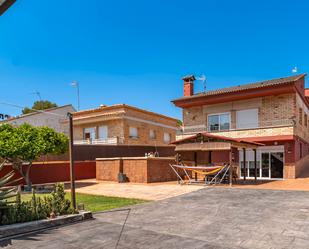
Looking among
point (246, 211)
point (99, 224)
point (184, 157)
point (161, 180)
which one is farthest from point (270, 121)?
point (99, 224)

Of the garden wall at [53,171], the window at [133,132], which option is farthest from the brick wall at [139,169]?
the window at [133,132]

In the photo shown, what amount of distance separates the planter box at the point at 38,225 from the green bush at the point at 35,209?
26 cm

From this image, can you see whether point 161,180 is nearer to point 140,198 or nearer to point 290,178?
point 140,198

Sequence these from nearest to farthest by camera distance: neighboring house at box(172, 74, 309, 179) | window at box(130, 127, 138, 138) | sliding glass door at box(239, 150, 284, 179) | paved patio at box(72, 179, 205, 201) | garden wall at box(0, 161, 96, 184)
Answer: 1. paved patio at box(72, 179, 205, 201)
2. garden wall at box(0, 161, 96, 184)
3. neighboring house at box(172, 74, 309, 179)
4. sliding glass door at box(239, 150, 284, 179)
5. window at box(130, 127, 138, 138)

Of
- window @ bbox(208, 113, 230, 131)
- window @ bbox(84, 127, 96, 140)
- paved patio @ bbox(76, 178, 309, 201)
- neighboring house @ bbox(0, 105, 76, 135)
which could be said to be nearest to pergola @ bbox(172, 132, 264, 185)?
paved patio @ bbox(76, 178, 309, 201)

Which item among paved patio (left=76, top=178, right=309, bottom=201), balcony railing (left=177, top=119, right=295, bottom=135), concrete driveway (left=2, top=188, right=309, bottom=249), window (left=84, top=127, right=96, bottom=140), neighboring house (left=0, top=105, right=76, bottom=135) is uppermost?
neighboring house (left=0, top=105, right=76, bottom=135)

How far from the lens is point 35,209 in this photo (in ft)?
23.1

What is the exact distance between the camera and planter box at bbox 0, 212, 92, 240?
5984mm

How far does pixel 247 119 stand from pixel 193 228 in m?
16.4

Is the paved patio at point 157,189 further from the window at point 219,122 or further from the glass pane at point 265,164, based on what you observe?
the window at point 219,122

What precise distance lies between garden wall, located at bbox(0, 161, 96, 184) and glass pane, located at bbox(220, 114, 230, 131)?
11231mm

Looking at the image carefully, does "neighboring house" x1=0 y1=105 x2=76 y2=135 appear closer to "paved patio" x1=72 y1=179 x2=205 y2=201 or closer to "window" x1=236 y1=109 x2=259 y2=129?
"paved patio" x1=72 y1=179 x2=205 y2=201

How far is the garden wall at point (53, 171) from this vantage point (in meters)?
18.6

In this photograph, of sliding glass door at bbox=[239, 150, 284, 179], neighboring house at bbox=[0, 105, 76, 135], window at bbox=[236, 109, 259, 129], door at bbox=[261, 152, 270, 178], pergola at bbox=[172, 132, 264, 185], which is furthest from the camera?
neighboring house at bbox=[0, 105, 76, 135]
